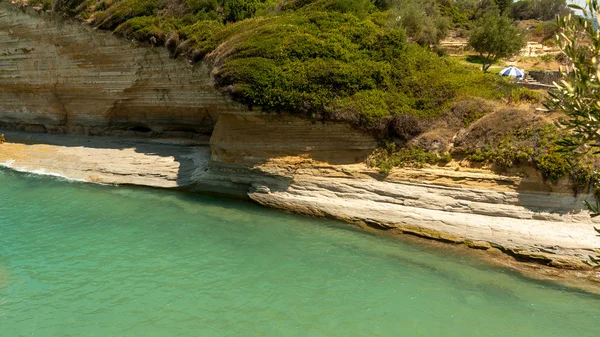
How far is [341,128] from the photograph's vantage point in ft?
43.6

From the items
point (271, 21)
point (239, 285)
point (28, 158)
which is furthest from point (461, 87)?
point (28, 158)

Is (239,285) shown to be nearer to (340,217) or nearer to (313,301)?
(313,301)

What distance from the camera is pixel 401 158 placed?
1258 cm

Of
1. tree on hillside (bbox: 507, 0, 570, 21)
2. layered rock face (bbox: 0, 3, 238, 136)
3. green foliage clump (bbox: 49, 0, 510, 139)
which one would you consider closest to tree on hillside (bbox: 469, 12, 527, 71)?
green foliage clump (bbox: 49, 0, 510, 139)

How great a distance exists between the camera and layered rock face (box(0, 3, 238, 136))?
1831 cm

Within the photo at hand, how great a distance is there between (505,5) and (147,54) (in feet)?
106

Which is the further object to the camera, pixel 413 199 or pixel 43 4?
pixel 43 4

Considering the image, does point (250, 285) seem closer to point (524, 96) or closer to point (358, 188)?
point (358, 188)

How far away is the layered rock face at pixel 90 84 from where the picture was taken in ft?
60.1

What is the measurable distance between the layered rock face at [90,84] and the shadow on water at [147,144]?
534 millimetres

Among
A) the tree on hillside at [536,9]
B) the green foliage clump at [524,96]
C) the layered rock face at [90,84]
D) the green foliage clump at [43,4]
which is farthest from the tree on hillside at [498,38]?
the green foliage clump at [43,4]

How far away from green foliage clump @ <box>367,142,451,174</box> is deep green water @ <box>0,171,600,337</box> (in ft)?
7.39

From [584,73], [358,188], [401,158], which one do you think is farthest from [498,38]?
[584,73]

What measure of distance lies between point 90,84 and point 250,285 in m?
16.6
